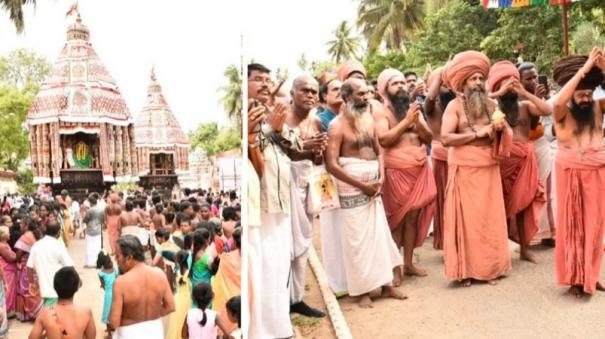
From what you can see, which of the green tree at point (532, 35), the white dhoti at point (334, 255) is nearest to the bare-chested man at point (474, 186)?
the white dhoti at point (334, 255)

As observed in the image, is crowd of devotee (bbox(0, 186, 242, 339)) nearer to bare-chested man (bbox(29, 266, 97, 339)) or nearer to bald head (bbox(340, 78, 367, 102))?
bare-chested man (bbox(29, 266, 97, 339))

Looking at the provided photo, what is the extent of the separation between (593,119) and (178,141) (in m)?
16.1

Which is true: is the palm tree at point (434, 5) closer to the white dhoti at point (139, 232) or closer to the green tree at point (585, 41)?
the green tree at point (585, 41)

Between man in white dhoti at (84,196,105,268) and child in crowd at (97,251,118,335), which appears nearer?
child in crowd at (97,251,118,335)

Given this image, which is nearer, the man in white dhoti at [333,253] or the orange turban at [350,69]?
the man in white dhoti at [333,253]

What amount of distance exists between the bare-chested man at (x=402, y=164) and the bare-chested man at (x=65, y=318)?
2.65 metres

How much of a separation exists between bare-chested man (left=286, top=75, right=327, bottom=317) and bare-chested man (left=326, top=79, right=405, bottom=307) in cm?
24

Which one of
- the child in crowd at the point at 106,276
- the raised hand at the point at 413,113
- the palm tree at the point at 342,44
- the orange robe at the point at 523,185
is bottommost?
the child in crowd at the point at 106,276

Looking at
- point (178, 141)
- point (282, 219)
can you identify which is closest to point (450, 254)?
point (282, 219)

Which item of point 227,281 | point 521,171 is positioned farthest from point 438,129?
point 227,281

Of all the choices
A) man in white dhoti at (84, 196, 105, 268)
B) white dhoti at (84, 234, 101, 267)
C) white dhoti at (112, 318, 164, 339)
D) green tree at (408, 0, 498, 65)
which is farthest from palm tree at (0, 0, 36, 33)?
white dhoti at (112, 318, 164, 339)

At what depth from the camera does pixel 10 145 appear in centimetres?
3828

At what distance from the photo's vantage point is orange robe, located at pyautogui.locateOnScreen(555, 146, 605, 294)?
5.02 m

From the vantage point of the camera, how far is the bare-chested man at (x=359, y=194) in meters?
5.45
